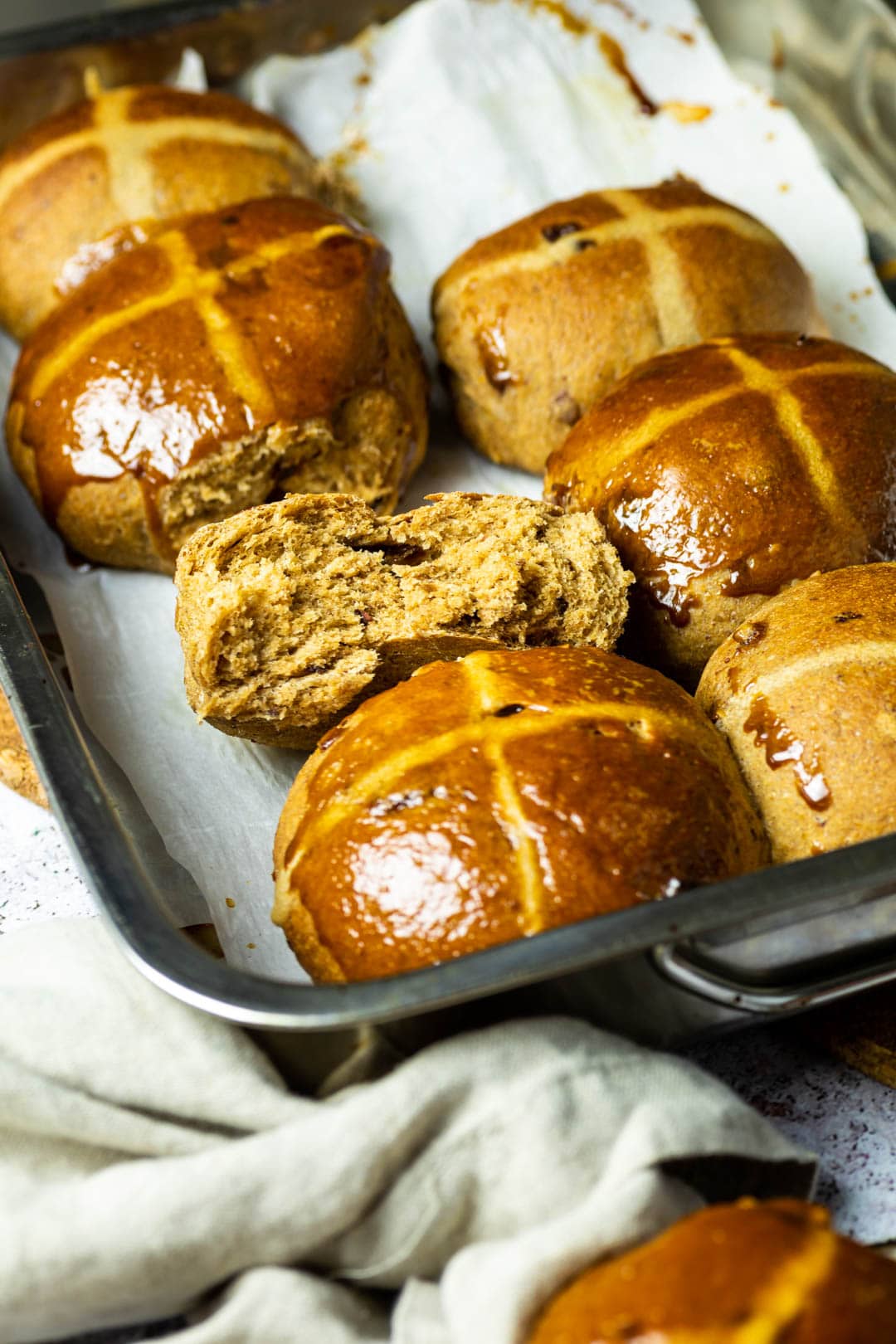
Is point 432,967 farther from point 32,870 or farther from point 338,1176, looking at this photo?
point 32,870

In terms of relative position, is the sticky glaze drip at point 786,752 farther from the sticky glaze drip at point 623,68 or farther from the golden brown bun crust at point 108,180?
the sticky glaze drip at point 623,68

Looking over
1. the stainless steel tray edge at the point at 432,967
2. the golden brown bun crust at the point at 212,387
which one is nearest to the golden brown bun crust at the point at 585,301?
the golden brown bun crust at the point at 212,387

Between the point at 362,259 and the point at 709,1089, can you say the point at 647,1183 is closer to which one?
the point at 709,1089

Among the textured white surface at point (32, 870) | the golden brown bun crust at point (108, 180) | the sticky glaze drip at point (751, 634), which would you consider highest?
the golden brown bun crust at point (108, 180)

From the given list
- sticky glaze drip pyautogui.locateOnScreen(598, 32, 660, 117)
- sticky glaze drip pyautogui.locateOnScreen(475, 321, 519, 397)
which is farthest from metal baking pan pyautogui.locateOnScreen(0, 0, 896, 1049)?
sticky glaze drip pyautogui.locateOnScreen(598, 32, 660, 117)

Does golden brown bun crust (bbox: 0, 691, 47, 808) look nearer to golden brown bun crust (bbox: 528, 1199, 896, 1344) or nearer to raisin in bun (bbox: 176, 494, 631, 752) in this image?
raisin in bun (bbox: 176, 494, 631, 752)

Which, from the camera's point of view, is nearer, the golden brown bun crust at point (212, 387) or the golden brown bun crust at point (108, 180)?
the golden brown bun crust at point (212, 387)

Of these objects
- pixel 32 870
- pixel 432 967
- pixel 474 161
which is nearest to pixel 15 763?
pixel 32 870
